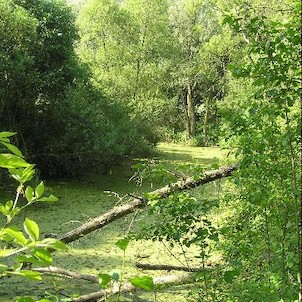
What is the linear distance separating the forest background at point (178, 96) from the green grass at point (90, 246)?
49 cm

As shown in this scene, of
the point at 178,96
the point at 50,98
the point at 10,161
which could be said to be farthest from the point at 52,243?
the point at 178,96

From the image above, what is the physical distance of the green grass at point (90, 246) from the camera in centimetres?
356

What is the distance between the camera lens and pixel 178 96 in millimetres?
18688

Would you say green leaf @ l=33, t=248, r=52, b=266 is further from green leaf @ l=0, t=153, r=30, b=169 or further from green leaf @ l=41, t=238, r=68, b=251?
green leaf @ l=0, t=153, r=30, b=169

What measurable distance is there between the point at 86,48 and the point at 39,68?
6181 mm

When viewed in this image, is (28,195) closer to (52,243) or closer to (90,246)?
(52,243)

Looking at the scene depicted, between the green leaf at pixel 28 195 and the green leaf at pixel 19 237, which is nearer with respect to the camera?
the green leaf at pixel 19 237

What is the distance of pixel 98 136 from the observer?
760 centimetres

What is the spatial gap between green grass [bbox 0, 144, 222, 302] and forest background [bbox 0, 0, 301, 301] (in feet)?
1.61

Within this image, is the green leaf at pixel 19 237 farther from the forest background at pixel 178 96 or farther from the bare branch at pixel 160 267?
the bare branch at pixel 160 267

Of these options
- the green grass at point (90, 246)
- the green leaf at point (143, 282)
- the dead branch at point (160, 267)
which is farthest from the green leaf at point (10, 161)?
the dead branch at point (160, 267)

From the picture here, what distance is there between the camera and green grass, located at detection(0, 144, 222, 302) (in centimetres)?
356

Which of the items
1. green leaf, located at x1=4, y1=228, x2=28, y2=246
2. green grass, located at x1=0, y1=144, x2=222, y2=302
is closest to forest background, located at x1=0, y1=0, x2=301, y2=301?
green leaf, located at x1=4, y1=228, x2=28, y2=246

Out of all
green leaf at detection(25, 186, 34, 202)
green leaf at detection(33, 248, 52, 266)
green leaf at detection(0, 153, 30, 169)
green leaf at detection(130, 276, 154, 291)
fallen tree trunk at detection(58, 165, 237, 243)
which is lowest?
fallen tree trunk at detection(58, 165, 237, 243)
